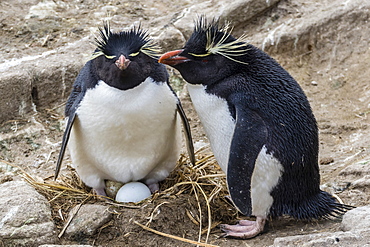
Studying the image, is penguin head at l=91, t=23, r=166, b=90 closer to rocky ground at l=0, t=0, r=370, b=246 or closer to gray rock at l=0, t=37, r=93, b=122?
rocky ground at l=0, t=0, r=370, b=246

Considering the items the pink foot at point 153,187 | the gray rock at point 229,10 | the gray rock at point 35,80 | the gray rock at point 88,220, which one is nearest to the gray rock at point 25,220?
the gray rock at point 88,220

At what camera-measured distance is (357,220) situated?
2.38 metres

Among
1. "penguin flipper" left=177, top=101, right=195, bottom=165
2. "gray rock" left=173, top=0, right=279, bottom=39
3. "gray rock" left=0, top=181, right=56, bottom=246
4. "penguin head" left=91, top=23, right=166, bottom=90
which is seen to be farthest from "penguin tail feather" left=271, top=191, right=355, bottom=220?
"gray rock" left=173, top=0, right=279, bottom=39

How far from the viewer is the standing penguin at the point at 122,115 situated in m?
2.94

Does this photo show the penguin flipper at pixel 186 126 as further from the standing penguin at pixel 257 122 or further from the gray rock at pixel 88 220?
the gray rock at pixel 88 220

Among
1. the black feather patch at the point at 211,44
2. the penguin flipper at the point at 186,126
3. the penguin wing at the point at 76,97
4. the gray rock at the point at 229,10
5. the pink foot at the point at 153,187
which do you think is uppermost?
the black feather patch at the point at 211,44

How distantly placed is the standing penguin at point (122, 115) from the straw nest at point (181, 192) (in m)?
0.15

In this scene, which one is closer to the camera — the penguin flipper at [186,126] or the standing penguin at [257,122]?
the standing penguin at [257,122]

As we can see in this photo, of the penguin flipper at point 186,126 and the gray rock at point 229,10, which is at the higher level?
the gray rock at point 229,10

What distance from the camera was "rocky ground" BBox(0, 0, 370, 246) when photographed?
2.91 meters

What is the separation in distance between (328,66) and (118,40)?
10.8ft

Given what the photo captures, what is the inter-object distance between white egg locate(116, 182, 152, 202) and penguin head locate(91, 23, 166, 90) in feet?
2.25

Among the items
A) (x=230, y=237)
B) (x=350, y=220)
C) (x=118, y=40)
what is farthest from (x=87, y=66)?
(x=350, y=220)

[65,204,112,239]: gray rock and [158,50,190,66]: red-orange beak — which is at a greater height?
[158,50,190,66]: red-orange beak
